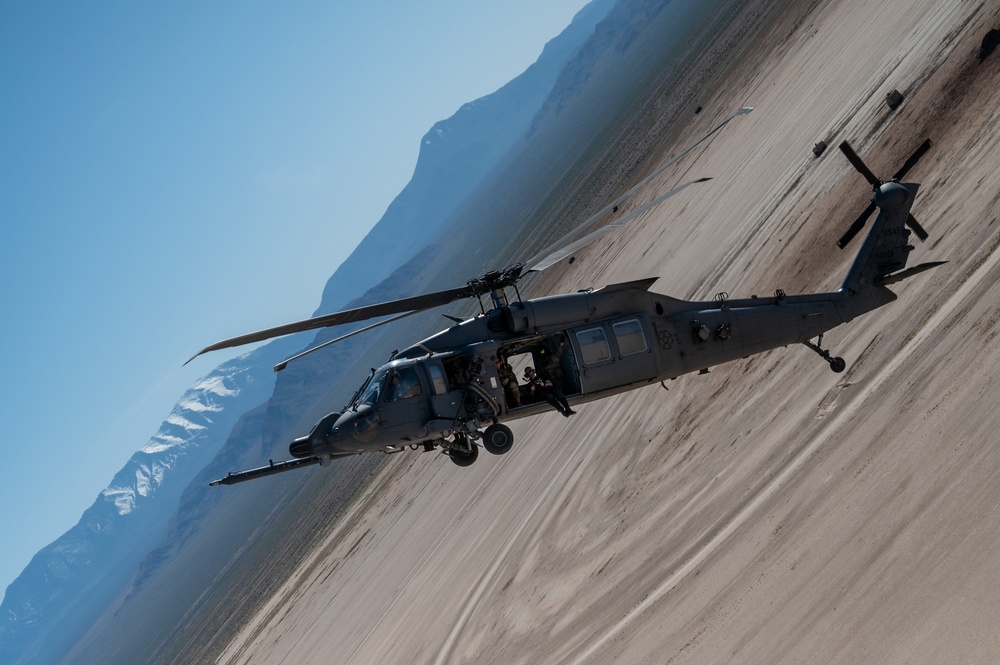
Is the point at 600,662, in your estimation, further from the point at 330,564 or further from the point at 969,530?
the point at 330,564

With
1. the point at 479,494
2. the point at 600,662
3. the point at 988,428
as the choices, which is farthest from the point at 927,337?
the point at 479,494

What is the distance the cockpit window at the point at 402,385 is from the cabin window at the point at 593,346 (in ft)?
9.54

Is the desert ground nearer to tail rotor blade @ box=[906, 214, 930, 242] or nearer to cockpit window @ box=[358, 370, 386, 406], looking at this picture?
tail rotor blade @ box=[906, 214, 930, 242]

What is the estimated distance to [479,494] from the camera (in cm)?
3403

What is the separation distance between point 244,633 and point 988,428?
184 feet

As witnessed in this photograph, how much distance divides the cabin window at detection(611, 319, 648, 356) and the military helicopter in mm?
19

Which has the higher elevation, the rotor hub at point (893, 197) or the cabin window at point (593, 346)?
the cabin window at point (593, 346)

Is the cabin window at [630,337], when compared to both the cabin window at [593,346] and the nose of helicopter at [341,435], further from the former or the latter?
the nose of helicopter at [341,435]

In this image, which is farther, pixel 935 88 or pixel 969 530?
pixel 935 88

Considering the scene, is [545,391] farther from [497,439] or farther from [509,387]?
[497,439]

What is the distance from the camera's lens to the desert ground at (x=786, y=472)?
1452 centimetres

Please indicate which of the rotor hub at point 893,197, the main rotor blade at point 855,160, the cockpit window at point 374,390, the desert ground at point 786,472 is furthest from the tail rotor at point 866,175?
the cockpit window at point 374,390

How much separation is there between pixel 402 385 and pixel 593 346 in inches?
133

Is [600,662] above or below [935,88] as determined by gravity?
below
